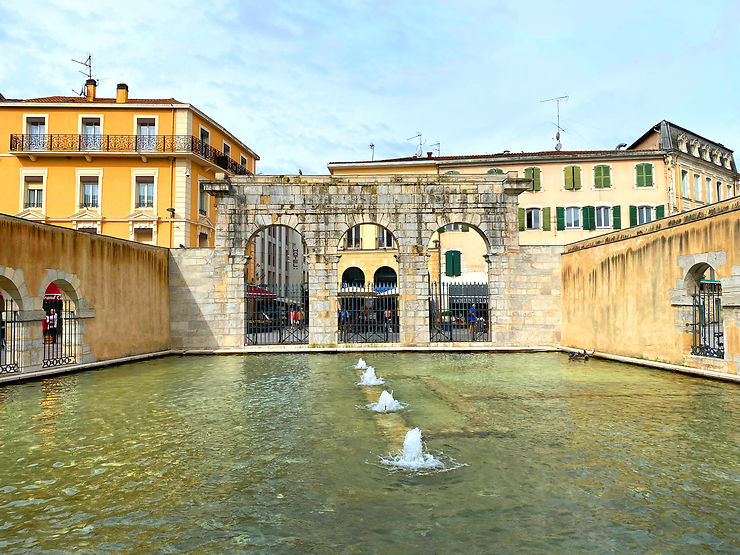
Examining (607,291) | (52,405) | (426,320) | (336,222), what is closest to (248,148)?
(336,222)

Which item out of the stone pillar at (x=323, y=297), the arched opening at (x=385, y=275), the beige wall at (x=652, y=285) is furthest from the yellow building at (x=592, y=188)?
the stone pillar at (x=323, y=297)

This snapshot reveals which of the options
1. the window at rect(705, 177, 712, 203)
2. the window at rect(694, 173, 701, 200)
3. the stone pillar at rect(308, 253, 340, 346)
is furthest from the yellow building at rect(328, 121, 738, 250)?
the stone pillar at rect(308, 253, 340, 346)

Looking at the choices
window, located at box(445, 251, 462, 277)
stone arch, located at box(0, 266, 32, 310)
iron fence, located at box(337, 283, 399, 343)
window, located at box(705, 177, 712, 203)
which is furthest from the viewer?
window, located at box(705, 177, 712, 203)

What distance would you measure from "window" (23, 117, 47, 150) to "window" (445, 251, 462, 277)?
23003 millimetres

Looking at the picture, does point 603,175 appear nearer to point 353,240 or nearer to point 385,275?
point 385,275

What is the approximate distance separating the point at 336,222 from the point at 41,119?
21584 millimetres

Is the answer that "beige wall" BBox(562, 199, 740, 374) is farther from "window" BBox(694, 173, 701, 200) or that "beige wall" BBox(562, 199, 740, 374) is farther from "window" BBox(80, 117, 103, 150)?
"window" BBox(80, 117, 103, 150)

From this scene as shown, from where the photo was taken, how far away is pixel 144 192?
96.8 ft

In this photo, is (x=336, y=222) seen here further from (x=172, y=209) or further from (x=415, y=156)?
(x=415, y=156)

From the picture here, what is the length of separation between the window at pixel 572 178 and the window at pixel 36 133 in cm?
2915

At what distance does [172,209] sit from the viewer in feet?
93.0

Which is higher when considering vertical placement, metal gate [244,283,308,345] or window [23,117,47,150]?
window [23,117,47,150]

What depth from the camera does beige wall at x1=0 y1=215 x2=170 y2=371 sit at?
474 inches

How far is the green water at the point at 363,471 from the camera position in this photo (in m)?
3.90
